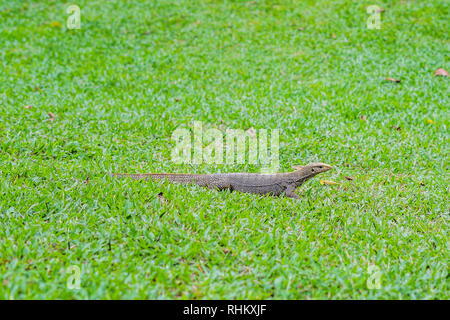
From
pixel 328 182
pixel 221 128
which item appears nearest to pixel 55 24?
pixel 221 128

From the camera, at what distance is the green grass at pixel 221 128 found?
274 centimetres

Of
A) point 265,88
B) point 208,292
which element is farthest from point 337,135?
point 208,292

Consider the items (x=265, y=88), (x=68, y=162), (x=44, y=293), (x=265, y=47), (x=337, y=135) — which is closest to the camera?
(x=44, y=293)

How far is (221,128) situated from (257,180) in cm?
209

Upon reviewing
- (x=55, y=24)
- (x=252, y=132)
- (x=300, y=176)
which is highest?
(x=55, y=24)

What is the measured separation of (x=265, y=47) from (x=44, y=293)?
8314 millimetres

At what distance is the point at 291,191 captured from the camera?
13.6ft

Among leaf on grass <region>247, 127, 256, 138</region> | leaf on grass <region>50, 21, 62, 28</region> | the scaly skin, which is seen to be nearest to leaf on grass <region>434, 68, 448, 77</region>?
leaf on grass <region>247, 127, 256, 138</region>

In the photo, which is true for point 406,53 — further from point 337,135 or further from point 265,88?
point 337,135

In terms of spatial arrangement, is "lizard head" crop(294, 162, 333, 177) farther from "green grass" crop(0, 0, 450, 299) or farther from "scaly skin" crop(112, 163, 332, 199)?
"green grass" crop(0, 0, 450, 299)

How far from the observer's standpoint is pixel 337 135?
5.90m

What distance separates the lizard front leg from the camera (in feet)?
13.5

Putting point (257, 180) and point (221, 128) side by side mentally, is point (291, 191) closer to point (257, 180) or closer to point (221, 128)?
point (257, 180)
